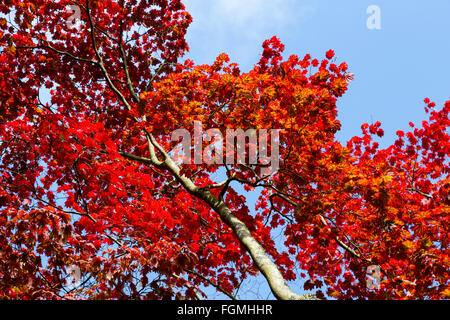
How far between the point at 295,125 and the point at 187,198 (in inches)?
146

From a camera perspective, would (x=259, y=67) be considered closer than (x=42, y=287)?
No

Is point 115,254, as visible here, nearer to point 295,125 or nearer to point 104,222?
point 104,222

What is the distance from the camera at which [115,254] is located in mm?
4645

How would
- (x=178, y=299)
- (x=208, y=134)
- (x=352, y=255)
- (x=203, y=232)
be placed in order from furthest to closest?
(x=203, y=232)
(x=352, y=255)
(x=208, y=134)
(x=178, y=299)

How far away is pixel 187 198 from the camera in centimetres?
886

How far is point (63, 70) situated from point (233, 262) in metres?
8.93

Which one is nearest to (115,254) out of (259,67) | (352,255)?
(352,255)

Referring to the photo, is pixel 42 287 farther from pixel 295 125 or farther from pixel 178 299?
pixel 295 125
